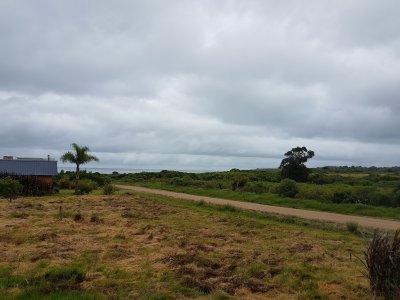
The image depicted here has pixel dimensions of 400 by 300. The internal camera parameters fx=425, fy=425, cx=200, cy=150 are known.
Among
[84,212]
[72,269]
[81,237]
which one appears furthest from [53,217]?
[72,269]

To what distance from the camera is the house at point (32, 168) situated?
38.6 m

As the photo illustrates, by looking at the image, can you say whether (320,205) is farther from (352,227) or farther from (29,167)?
(29,167)

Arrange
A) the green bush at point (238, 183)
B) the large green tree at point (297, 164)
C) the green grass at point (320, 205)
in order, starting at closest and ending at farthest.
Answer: the green grass at point (320, 205) → the green bush at point (238, 183) → the large green tree at point (297, 164)

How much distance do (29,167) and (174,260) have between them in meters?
32.6

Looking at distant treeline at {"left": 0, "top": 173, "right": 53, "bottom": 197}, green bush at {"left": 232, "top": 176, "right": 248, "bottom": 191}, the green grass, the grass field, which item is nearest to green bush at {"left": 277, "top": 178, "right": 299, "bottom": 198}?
the green grass

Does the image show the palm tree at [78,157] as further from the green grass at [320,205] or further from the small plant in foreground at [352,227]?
the small plant in foreground at [352,227]

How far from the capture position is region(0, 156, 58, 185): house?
38562 mm

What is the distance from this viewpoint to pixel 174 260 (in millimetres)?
10859

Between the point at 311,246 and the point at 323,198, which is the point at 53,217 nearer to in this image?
the point at 311,246

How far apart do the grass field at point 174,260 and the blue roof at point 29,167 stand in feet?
71.7

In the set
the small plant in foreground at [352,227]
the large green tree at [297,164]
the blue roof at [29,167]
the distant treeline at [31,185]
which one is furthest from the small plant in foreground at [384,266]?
the large green tree at [297,164]

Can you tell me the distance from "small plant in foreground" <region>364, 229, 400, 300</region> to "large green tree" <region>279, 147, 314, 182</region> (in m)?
44.7

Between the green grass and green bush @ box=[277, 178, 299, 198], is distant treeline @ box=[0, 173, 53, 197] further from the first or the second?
green bush @ box=[277, 178, 299, 198]

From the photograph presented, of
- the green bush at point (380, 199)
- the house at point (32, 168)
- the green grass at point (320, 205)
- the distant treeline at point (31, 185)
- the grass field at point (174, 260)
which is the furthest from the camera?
the house at point (32, 168)
